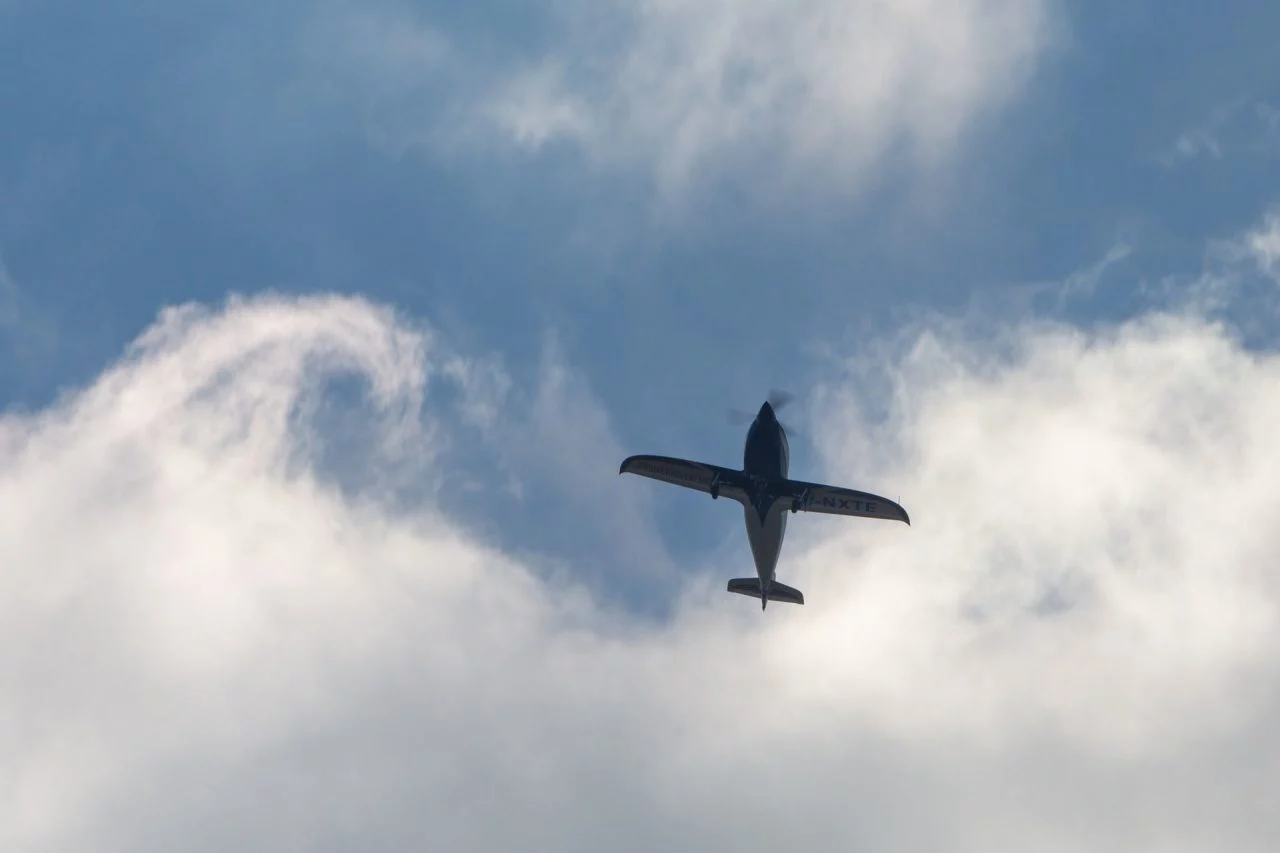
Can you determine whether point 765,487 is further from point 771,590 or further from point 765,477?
point 771,590

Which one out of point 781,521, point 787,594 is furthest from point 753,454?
point 787,594

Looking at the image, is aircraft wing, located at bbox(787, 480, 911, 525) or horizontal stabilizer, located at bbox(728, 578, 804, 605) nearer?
aircraft wing, located at bbox(787, 480, 911, 525)

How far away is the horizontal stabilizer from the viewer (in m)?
158

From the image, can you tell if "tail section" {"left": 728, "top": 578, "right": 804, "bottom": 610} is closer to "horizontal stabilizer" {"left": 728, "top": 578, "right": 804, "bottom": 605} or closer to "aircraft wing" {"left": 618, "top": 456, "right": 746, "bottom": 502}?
"horizontal stabilizer" {"left": 728, "top": 578, "right": 804, "bottom": 605}

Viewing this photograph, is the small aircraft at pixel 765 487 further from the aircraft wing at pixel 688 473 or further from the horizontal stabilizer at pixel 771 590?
the horizontal stabilizer at pixel 771 590

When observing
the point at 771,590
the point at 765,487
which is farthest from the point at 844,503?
the point at 771,590

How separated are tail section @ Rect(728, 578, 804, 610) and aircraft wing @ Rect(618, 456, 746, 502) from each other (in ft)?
57.3

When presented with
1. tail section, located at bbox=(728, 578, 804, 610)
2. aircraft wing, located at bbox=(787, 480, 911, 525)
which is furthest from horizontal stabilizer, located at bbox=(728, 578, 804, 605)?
aircraft wing, located at bbox=(787, 480, 911, 525)

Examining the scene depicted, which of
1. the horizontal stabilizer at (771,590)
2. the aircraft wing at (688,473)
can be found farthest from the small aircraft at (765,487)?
the horizontal stabilizer at (771,590)

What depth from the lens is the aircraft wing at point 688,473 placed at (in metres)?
140

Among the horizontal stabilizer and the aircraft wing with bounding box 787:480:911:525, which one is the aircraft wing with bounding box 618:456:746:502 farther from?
the horizontal stabilizer

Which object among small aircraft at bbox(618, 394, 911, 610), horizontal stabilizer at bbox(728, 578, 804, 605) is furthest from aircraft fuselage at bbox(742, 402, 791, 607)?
horizontal stabilizer at bbox(728, 578, 804, 605)

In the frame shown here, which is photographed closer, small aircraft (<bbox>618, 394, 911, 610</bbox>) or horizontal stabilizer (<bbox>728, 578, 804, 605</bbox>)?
small aircraft (<bbox>618, 394, 911, 610</bbox>)

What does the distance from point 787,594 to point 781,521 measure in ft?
51.2
